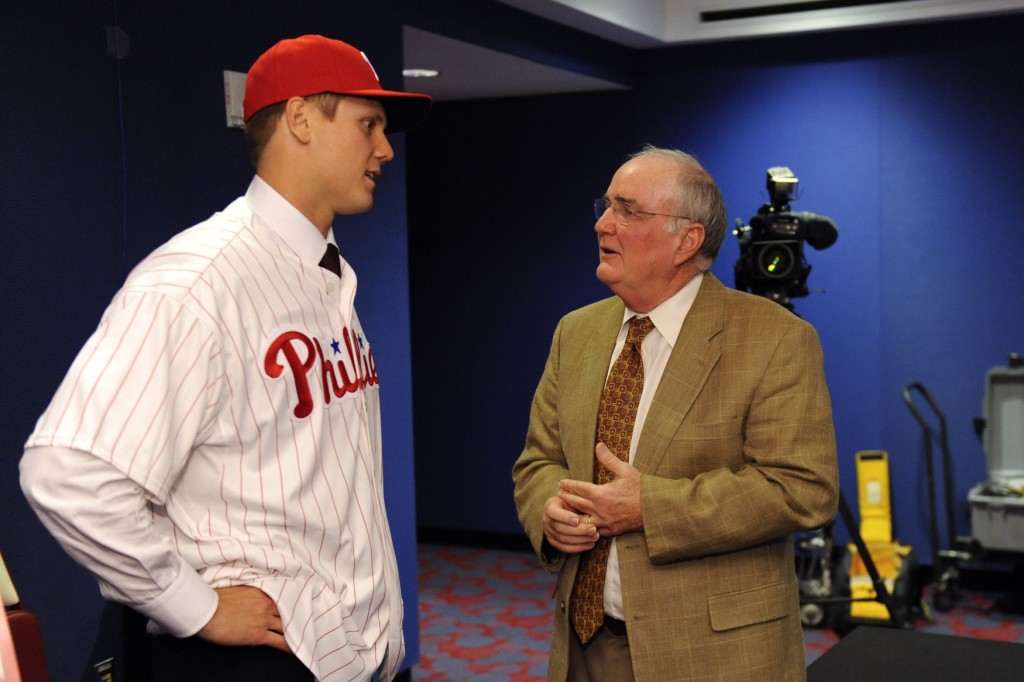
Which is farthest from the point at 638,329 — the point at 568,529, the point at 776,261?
the point at 776,261

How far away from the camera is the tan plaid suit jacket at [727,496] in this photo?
198 cm

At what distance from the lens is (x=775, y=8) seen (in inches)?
213

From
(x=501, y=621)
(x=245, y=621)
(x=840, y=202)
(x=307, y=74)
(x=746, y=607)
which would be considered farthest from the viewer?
(x=840, y=202)

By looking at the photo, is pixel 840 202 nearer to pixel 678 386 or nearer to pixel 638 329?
pixel 638 329

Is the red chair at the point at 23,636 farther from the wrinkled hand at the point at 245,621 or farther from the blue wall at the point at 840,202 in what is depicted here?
the blue wall at the point at 840,202

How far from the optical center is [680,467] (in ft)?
6.74

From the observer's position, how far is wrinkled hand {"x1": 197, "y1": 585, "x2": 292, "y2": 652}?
146cm

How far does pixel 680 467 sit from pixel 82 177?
1.68m

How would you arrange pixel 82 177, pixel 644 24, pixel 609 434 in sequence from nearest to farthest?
pixel 609 434 < pixel 82 177 < pixel 644 24

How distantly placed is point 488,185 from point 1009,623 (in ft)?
11.4

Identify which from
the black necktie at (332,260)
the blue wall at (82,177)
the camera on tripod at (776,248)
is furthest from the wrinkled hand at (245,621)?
the camera on tripod at (776,248)

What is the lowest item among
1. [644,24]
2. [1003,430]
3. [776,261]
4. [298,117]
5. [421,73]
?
[1003,430]

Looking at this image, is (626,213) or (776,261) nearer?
(626,213)

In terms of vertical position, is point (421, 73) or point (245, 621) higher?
point (421, 73)
